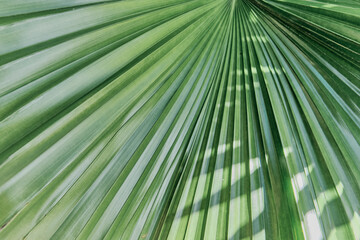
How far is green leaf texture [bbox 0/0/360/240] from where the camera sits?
0.56m

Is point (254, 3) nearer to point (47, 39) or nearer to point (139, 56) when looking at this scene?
point (139, 56)

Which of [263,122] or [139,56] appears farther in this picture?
[263,122]

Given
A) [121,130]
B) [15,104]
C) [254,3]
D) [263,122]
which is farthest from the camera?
[254,3]

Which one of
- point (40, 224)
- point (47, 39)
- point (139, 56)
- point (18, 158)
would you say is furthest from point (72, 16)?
point (40, 224)

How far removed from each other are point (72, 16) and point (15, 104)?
0.69ft

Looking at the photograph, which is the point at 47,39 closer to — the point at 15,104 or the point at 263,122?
the point at 15,104

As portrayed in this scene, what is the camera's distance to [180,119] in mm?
791

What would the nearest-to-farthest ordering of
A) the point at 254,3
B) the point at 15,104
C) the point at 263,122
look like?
the point at 15,104 → the point at 263,122 → the point at 254,3

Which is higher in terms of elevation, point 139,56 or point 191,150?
point 139,56

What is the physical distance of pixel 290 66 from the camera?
Answer: 88 cm

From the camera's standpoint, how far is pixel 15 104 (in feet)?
1.77

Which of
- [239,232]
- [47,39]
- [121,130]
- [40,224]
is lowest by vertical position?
[239,232]

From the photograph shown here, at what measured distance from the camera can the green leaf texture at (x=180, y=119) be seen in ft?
1.84

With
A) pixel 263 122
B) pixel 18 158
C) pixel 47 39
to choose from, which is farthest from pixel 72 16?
pixel 263 122
